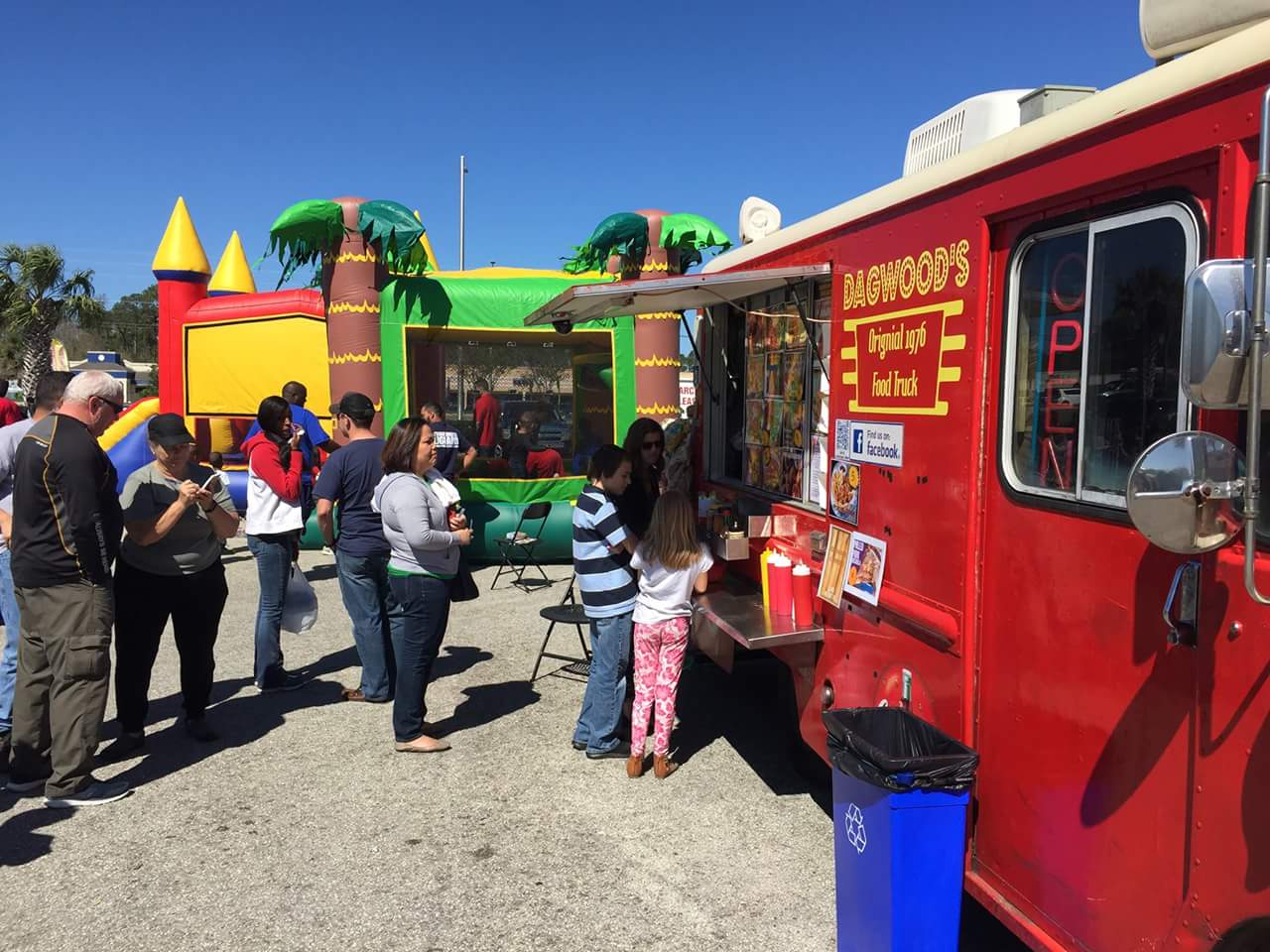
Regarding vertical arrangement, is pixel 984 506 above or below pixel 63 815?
above

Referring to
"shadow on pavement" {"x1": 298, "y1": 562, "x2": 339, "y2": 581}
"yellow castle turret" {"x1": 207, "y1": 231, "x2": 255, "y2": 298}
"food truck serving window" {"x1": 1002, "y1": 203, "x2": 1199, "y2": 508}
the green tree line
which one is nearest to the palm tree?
the green tree line

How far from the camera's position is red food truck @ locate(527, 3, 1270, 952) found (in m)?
1.82

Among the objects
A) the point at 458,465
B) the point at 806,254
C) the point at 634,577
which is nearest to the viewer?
the point at 806,254

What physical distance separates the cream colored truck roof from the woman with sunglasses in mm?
1614

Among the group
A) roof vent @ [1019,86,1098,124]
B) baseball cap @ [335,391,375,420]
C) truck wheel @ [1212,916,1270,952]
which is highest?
roof vent @ [1019,86,1098,124]

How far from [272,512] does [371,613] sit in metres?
0.84

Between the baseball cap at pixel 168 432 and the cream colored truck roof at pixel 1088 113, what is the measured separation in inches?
121

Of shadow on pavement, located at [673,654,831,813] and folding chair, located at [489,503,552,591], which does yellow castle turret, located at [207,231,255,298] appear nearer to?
folding chair, located at [489,503,552,591]

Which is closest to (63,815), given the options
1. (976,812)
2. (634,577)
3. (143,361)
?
(634,577)

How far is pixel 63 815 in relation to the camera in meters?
3.95

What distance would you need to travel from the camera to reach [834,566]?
353 centimetres

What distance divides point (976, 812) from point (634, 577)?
2.04m

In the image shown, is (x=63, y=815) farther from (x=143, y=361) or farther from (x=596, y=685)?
(x=143, y=361)

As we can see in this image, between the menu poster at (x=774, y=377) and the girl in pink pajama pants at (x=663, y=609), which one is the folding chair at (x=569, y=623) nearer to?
the girl in pink pajama pants at (x=663, y=609)
